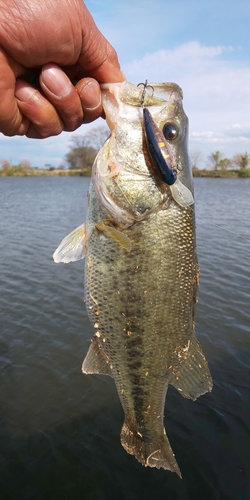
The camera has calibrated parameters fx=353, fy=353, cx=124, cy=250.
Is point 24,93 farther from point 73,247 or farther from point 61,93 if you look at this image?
point 73,247

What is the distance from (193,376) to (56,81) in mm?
2447

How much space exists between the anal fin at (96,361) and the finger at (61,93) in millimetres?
1752

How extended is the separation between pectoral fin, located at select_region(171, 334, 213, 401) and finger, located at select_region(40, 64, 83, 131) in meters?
2.00

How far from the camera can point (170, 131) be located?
8.23 ft

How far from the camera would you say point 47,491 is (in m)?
4.58

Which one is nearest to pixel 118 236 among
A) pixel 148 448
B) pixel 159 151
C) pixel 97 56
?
pixel 159 151

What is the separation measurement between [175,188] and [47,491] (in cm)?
436

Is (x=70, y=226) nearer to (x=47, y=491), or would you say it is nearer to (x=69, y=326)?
(x=69, y=326)

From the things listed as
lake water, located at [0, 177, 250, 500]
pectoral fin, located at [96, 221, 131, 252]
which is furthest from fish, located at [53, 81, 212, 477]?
lake water, located at [0, 177, 250, 500]

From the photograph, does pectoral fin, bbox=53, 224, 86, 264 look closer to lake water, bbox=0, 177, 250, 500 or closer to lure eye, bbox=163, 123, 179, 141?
lure eye, bbox=163, 123, 179, 141

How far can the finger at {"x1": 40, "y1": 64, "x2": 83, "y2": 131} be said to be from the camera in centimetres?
244

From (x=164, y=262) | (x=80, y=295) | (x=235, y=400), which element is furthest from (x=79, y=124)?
(x=80, y=295)

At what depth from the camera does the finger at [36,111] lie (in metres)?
2.58

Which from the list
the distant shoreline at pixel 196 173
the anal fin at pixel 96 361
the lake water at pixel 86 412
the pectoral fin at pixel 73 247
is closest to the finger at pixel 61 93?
the pectoral fin at pixel 73 247
